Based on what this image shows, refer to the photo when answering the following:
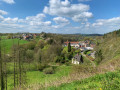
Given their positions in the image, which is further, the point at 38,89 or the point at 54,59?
the point at 54,59

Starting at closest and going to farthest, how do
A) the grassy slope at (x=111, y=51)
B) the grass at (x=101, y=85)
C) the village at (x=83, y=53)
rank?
the grass at (x=101, y=85), the grassy slope at (x=111, y=51), the village at (x=83, y=53)

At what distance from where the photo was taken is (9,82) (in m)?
16.8

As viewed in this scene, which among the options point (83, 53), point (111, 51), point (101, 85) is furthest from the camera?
point (83, 53)

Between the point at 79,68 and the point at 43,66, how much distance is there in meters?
21.9

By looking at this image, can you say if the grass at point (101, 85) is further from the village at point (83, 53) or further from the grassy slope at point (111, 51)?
the village at point (83, 53)

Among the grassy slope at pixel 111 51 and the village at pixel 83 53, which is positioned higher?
the grassy slope at pixel 111 51

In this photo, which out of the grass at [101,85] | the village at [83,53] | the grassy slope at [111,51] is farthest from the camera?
the village at [83,53]

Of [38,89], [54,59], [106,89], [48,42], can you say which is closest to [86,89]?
[106,89]

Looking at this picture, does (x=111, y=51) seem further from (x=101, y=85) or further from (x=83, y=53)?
(x=83, y=53)

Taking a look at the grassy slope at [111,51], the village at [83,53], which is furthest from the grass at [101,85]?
the village at [83,53]

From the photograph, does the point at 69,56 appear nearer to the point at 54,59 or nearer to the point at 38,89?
the point at 54,59

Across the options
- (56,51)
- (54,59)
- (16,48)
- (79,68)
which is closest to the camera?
(79,68)

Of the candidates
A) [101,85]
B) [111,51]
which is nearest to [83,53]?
[111,51]

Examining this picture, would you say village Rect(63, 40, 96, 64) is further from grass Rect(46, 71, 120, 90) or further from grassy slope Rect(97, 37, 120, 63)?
grass Rect(46, 71, 120, 90)
